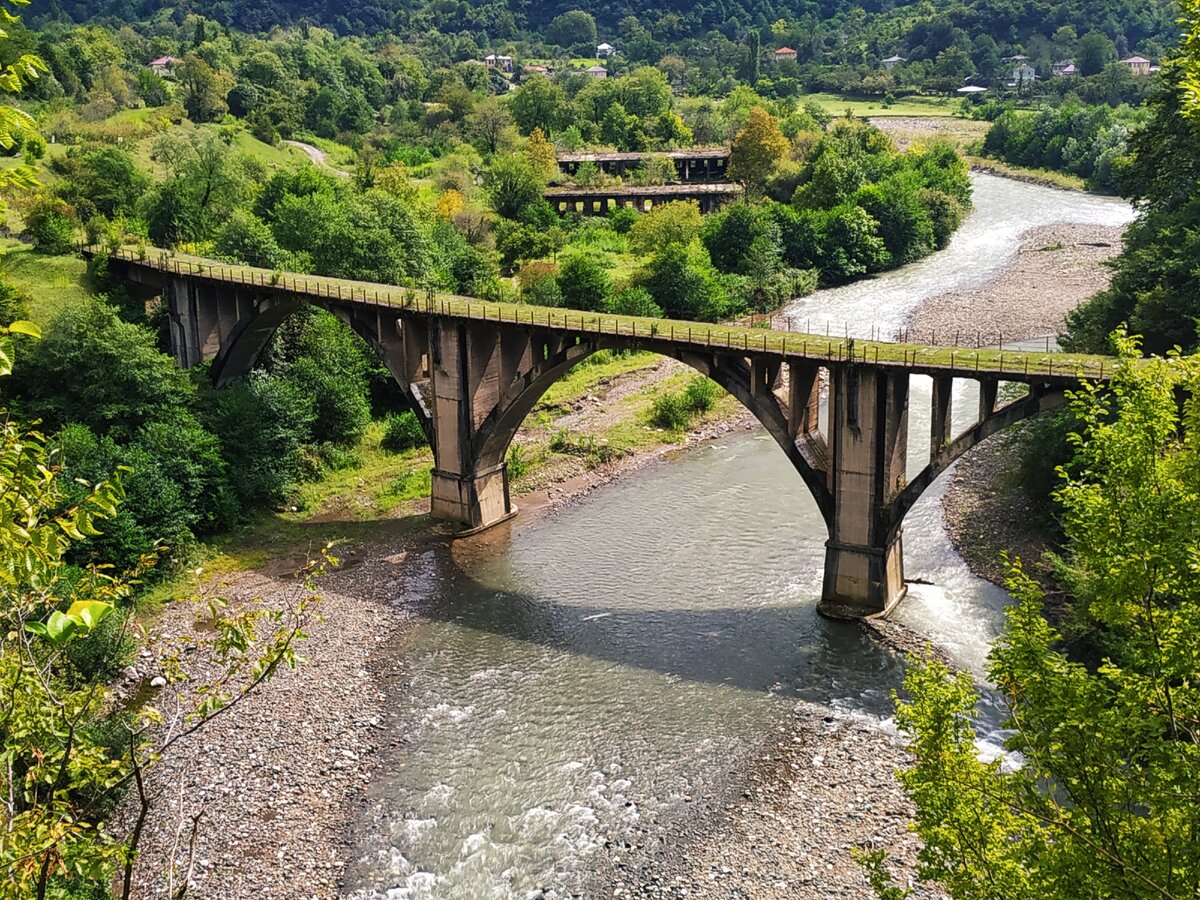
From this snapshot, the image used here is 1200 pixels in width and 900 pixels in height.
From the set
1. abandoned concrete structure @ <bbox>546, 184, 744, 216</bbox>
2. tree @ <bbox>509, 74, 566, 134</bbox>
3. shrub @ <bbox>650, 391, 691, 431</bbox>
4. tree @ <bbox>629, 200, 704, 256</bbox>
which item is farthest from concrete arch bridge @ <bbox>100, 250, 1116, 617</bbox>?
tree @ <bbox>509, 74, 566, 134</bbox>

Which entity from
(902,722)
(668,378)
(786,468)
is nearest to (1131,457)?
(902,722)

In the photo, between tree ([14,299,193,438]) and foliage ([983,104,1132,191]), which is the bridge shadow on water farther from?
foliage ([983,104,1132,191])

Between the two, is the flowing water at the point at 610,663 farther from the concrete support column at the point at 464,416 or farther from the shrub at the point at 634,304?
the shrub at the point at 634,304

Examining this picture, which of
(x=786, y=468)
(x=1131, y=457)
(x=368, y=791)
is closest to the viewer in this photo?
(x=1131, y=457)

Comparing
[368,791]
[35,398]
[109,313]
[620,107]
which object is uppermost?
[620,107]

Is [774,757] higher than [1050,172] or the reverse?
the reverse

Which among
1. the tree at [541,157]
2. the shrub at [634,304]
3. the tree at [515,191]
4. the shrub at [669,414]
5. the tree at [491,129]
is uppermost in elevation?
the tree at [491,129]

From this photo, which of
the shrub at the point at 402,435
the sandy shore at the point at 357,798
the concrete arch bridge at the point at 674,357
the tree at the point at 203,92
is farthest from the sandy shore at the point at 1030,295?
the tree at the point at 203,92

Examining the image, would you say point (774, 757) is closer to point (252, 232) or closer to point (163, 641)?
point (163, 641)
